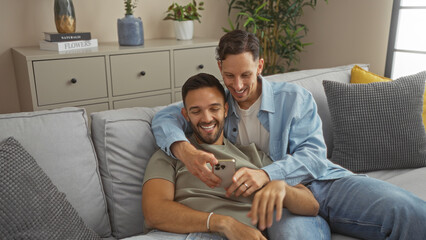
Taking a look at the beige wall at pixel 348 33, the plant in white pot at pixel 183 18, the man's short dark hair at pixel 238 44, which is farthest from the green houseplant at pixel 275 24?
the man's short dark hair at pixel 238 44

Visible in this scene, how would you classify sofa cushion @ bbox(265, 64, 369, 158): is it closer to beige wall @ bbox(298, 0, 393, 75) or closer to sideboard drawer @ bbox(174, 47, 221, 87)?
sideboard drawer @ bbox(174, 47, 221, 87)

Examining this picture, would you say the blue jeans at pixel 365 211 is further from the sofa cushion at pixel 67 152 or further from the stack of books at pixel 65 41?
the stack of books at pixel 65 41

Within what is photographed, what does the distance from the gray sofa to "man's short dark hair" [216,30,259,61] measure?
16.3 inches

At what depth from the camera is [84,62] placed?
2.46 meters

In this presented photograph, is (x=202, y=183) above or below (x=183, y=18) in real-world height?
below

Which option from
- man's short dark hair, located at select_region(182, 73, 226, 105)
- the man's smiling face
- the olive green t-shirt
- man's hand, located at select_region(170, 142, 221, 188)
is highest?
man's short dark hair, located at select_region(182, 73, 226, 105)

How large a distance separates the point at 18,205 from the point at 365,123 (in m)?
1.46

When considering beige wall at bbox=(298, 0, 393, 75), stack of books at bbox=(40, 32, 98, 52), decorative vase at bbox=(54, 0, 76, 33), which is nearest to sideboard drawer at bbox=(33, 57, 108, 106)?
stack of books at bbox=(40, 32, 98, 52)

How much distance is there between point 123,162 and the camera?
147 centimetres

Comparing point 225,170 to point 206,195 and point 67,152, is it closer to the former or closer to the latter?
point 206,195

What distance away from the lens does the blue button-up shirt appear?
142cm

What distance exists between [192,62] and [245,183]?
1.80m

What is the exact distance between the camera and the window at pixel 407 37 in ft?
9.78

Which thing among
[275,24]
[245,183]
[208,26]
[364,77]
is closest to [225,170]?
[245,183]
